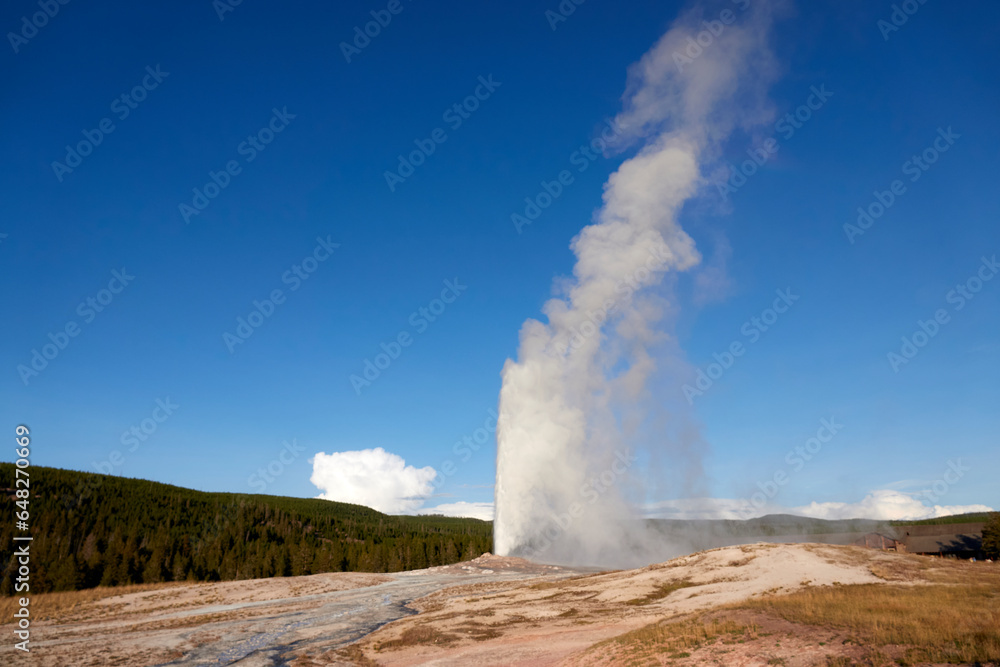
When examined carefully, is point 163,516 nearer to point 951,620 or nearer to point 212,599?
point 212,599

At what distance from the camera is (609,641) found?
2303cm

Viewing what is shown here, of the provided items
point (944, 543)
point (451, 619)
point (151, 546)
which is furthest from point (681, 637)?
point (151, 546)

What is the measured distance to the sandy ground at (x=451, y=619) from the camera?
2495 centimetres

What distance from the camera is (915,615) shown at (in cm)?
2023

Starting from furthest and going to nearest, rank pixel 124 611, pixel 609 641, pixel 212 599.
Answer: pixel 212 599 → pixel 124 611 → pixel 609 641

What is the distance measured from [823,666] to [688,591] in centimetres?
2274

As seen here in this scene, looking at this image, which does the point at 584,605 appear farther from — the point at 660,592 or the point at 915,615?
the point at 915,615

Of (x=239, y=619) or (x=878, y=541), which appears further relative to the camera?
(x=878, y=541)

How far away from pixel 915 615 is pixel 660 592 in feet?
63.1

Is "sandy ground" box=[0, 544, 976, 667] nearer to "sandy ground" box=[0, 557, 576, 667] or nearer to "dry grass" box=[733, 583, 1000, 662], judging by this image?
"sandy ground" box=[0, 557, 576, 667]

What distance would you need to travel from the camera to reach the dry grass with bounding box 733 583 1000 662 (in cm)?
1506

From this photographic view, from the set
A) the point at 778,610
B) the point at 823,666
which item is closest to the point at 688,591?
the point at 778,610

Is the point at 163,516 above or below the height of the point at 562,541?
above

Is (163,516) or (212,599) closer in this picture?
(212,599)
